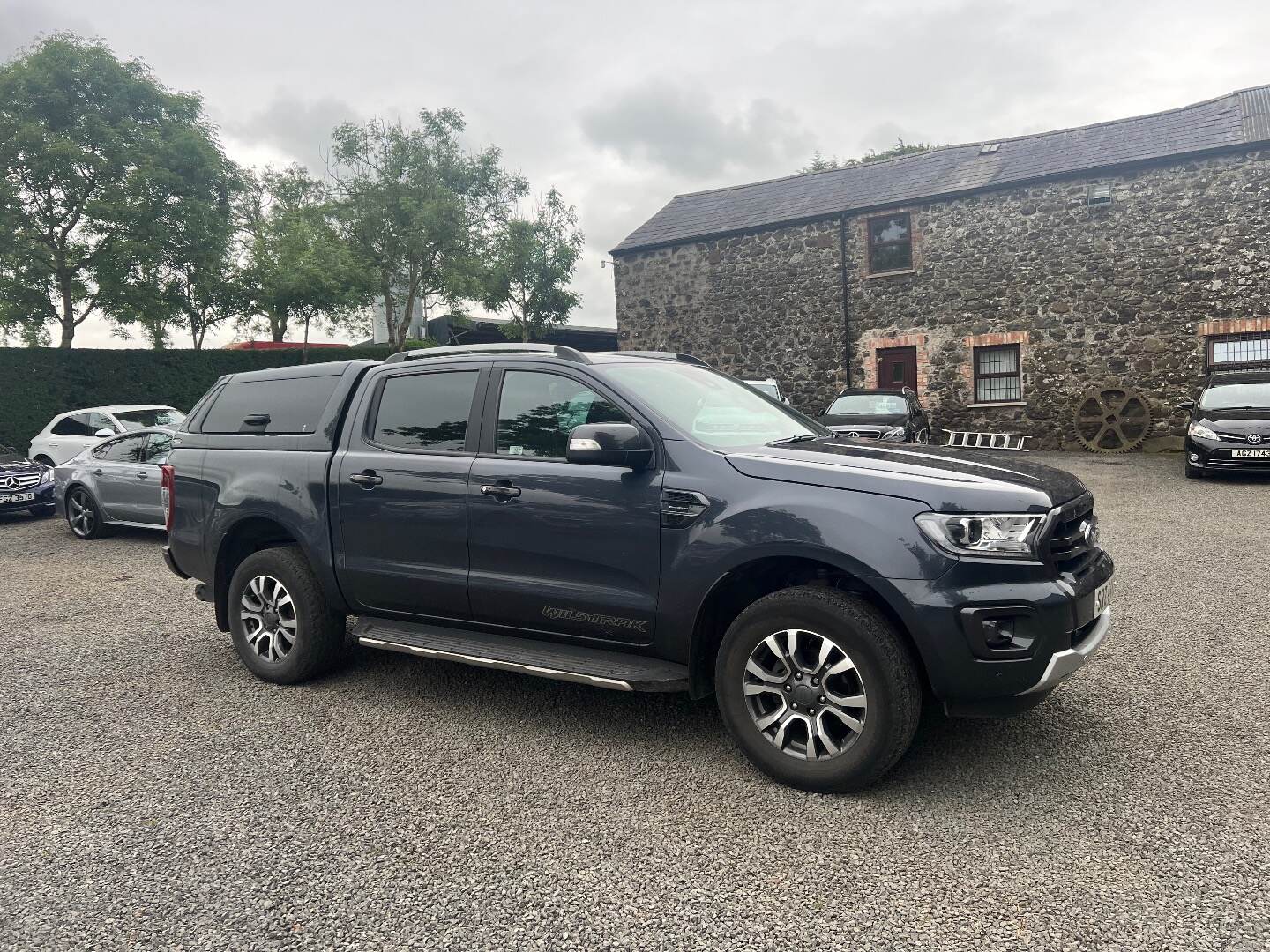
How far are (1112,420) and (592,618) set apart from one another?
62.1 ft

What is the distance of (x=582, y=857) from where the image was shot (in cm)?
290

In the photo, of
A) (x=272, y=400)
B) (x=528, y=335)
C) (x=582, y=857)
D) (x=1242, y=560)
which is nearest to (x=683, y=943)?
(x=582, y=857)

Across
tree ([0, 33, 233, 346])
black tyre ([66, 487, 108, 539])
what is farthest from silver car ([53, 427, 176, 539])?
tree ([0, 33, 233, 346])

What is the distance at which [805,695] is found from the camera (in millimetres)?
3307

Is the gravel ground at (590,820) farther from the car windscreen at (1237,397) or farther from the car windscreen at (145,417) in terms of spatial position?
the car windscreen at (145,417)

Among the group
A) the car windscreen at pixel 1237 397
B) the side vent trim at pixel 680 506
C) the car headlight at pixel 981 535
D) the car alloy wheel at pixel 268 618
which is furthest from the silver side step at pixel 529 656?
the car windscreen at pixel 1237 397

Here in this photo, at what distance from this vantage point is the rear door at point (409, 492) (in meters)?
4.17

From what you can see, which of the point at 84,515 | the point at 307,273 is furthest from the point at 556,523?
the point at 307,273

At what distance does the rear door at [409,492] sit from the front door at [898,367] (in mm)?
18808

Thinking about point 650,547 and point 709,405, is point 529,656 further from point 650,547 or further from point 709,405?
point 709,405

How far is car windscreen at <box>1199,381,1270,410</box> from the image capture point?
1252 cm

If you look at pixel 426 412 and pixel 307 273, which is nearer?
pixel 426 412

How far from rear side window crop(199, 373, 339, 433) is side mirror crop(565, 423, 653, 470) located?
1.97m

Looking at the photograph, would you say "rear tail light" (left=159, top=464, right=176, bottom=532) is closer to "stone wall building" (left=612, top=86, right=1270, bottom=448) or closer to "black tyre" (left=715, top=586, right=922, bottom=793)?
"black tyre" (left=715, top=586, right=922, bottom=793)
